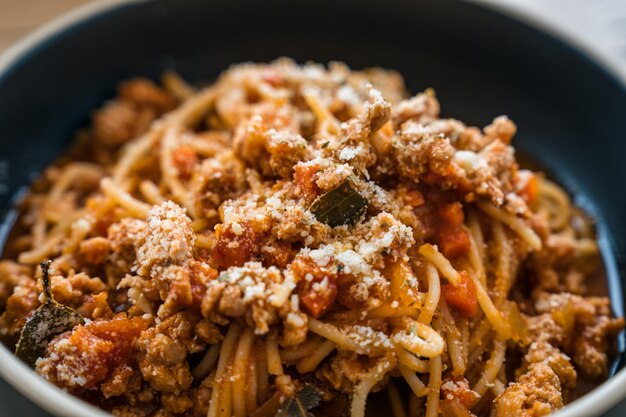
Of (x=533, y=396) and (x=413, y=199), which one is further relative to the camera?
(x=413, y=199)

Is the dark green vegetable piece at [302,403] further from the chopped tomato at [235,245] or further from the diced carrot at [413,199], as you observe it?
the diced carrot at [413,199]

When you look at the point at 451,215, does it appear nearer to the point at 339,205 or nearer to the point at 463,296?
the point at 463,296

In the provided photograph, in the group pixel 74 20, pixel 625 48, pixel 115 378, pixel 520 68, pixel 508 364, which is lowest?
pixel 115 378

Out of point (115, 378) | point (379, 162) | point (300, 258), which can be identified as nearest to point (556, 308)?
point (379, 162)

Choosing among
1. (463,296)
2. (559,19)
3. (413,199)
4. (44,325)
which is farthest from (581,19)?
(44,325)

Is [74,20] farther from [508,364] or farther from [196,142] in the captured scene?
[508,364]
